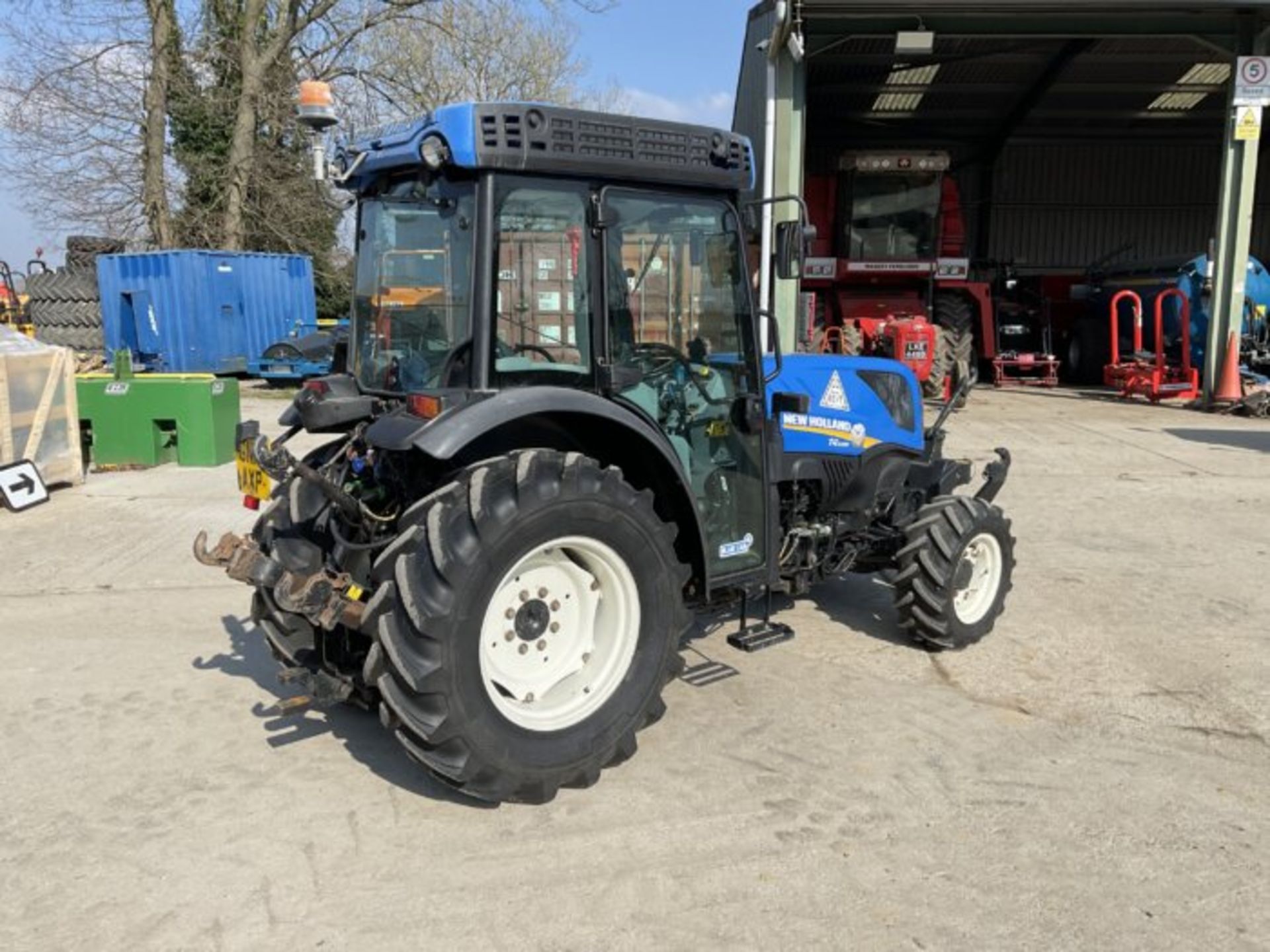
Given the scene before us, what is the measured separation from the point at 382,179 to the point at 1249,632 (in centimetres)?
464

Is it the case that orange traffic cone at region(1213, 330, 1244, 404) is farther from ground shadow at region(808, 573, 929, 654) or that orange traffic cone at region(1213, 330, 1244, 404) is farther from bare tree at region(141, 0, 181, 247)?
bare tree at region(141, 0, 181, 247)

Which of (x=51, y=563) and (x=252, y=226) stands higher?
(x=252, y=226)

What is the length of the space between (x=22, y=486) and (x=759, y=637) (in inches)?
250

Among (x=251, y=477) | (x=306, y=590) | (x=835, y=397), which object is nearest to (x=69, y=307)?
(x=251, y=477)

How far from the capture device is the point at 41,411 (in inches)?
324

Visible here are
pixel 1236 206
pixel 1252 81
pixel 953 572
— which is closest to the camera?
pixel 953 572

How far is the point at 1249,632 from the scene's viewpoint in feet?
16.6

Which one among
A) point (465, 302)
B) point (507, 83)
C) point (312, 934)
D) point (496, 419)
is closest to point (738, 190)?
point (465, 302)

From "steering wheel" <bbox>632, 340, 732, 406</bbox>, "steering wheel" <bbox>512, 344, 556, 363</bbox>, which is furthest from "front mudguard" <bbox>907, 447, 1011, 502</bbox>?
"steering wheel" <bbox>512, 344, 556, 363</bbox>

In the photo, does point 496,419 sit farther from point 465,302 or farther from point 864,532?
point 864,532

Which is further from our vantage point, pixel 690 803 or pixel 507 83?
pixel 507 83

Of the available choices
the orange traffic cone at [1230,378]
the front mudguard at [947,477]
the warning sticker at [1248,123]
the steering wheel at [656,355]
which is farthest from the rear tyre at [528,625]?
the warning sticker at [1248,123]

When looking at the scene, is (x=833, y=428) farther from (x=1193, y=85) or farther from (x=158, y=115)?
(x=158, y=115)

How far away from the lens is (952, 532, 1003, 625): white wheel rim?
479 centimetres
